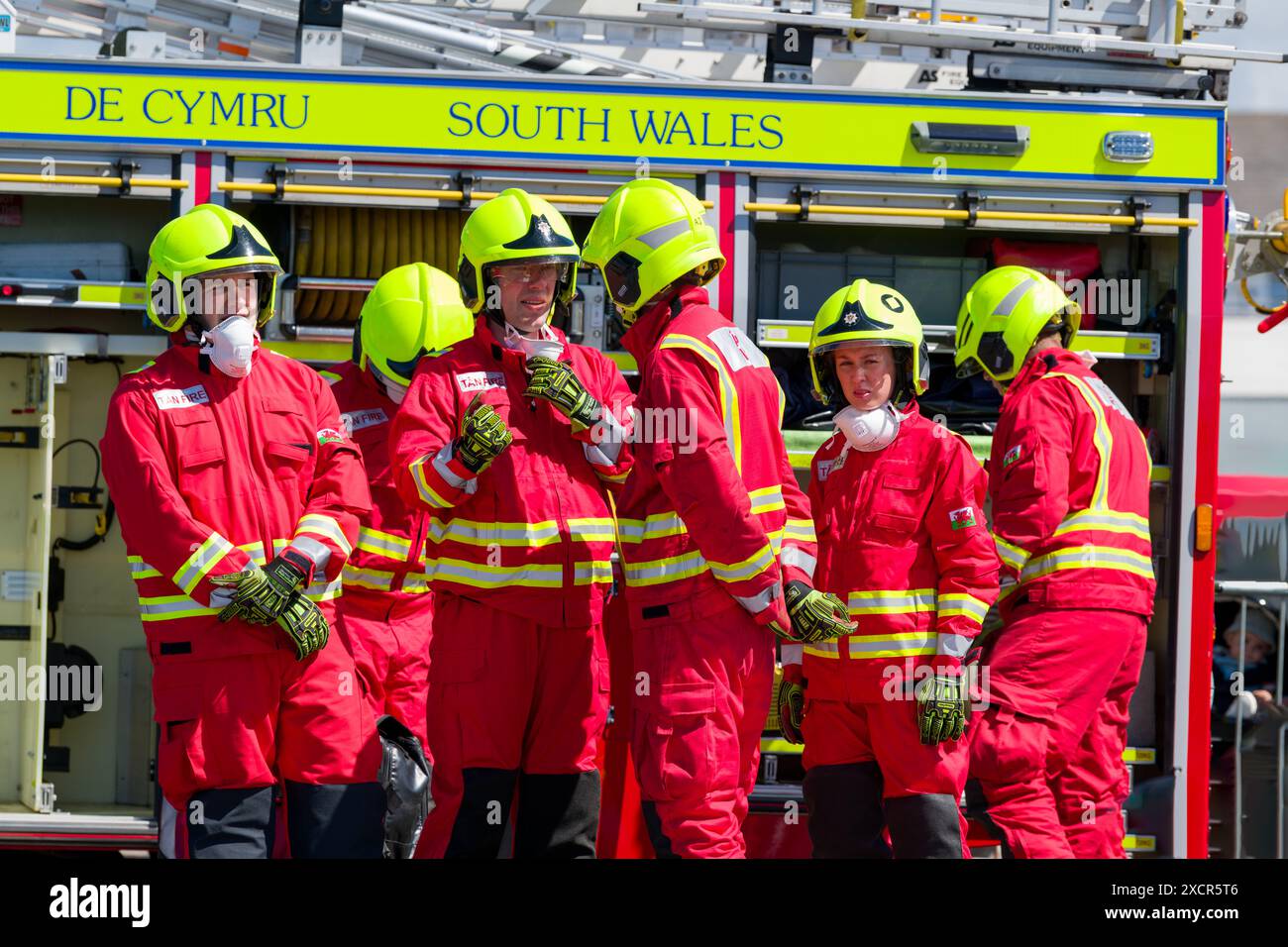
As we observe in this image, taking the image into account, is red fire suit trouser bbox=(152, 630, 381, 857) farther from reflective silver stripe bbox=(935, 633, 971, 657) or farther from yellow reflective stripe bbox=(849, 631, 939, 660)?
reflective silver stripe bbox=(935, 633, 971, 657)

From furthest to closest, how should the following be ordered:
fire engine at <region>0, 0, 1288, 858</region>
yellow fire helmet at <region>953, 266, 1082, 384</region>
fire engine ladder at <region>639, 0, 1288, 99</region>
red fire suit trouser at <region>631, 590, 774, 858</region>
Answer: fire engine ladder at <region>639, 0, 1288, 99</region>, fire engine at <region>0, 0, 1288, 858</region>, yellow fire helmet at <region>953, 266, 1082, 384</region>, red fire suit trouser at <region>631, 590, 774, 858</region>

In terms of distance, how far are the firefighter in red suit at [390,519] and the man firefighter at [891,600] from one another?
3.93ft

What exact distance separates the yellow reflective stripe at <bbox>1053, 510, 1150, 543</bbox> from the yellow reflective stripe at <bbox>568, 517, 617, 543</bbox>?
1.54 meters

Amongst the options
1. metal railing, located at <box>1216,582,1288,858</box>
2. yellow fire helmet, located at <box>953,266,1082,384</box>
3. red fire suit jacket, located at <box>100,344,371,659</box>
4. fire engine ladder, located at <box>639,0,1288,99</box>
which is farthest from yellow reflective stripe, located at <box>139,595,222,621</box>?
metal railing, located at <box>1216,582,1288,858</box>

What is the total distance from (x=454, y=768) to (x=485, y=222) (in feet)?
4.77

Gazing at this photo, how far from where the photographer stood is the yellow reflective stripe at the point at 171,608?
4.05 metres

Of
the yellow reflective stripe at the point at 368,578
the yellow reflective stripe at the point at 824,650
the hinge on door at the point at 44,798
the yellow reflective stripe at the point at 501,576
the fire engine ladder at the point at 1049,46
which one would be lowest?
the hinge on door at the point at 44,798

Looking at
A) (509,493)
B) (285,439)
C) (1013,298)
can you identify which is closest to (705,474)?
(509,493)

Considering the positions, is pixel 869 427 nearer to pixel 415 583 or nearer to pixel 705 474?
pixel 705 474

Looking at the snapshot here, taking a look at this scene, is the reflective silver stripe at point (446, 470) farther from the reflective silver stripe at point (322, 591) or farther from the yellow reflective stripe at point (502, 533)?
the reflective silver stripe at point (322, 591)

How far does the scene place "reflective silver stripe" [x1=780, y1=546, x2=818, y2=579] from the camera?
13.9ft

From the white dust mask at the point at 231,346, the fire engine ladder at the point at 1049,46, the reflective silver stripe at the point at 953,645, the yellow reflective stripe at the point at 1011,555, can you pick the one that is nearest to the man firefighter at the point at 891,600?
the reflective silver stripe at the point at 953,645
